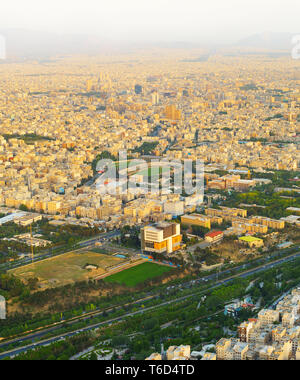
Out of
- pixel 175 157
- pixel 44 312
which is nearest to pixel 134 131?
pixel 175 157

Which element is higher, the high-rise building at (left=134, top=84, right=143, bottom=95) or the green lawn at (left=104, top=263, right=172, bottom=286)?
the high-rise building at (left=134, top=84, right=143, bottom=95)

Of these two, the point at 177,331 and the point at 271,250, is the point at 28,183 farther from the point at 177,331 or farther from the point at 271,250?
the point at 177,331

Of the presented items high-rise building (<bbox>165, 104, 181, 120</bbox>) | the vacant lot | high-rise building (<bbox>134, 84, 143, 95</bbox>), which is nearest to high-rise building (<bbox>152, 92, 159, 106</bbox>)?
high-rise building (<bbox>134, 84, 143, 95</bbox>)
